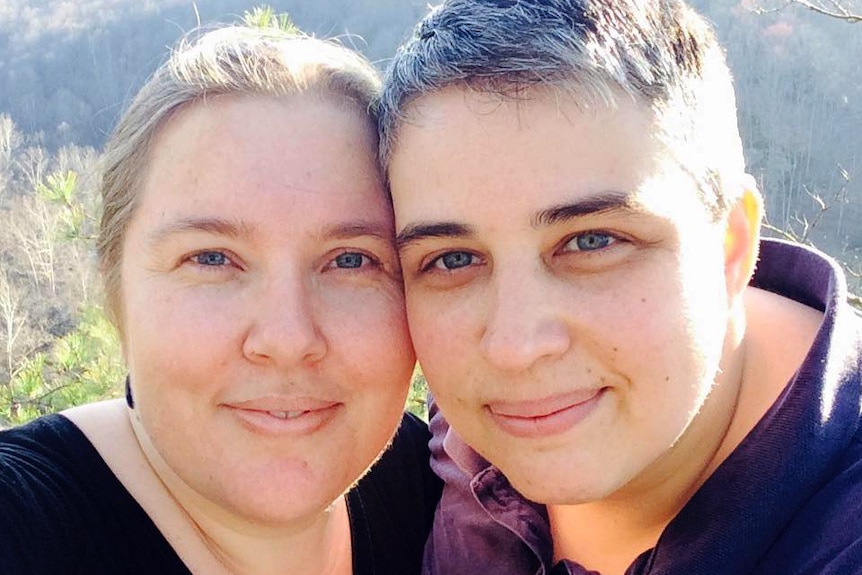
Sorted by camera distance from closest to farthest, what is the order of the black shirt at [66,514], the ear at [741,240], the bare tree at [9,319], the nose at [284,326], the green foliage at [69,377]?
the black shirt at [66,514] → the nose at [284,326] → the ear at [741,240] → the green foliage at [69,377] → the bare tree at [9,319]

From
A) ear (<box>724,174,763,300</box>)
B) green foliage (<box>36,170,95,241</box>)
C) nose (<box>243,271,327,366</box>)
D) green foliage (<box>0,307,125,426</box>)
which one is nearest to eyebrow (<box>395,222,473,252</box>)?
nose (<box>243,271,327,366</box>)

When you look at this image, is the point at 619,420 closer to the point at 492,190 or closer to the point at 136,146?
the point at 492,190

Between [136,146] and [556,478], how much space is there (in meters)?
1.07

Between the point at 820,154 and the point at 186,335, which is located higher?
the point at 186,335

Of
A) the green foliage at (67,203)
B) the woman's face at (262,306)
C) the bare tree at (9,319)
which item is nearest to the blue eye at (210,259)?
the woman's face at (262,306)

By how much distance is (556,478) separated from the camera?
4.82 feet

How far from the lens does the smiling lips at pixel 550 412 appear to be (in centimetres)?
143

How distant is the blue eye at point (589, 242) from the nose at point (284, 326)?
498 millimetres

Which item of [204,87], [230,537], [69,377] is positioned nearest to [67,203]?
[69,377]

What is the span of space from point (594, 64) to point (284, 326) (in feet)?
2.38

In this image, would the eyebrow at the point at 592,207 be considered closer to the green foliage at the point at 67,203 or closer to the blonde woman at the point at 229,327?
the blonde woman at the point at 229,327

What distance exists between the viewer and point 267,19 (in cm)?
230

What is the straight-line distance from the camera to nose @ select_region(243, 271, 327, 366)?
1.45 m

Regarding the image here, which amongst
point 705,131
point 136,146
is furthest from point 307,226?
point 705,131
